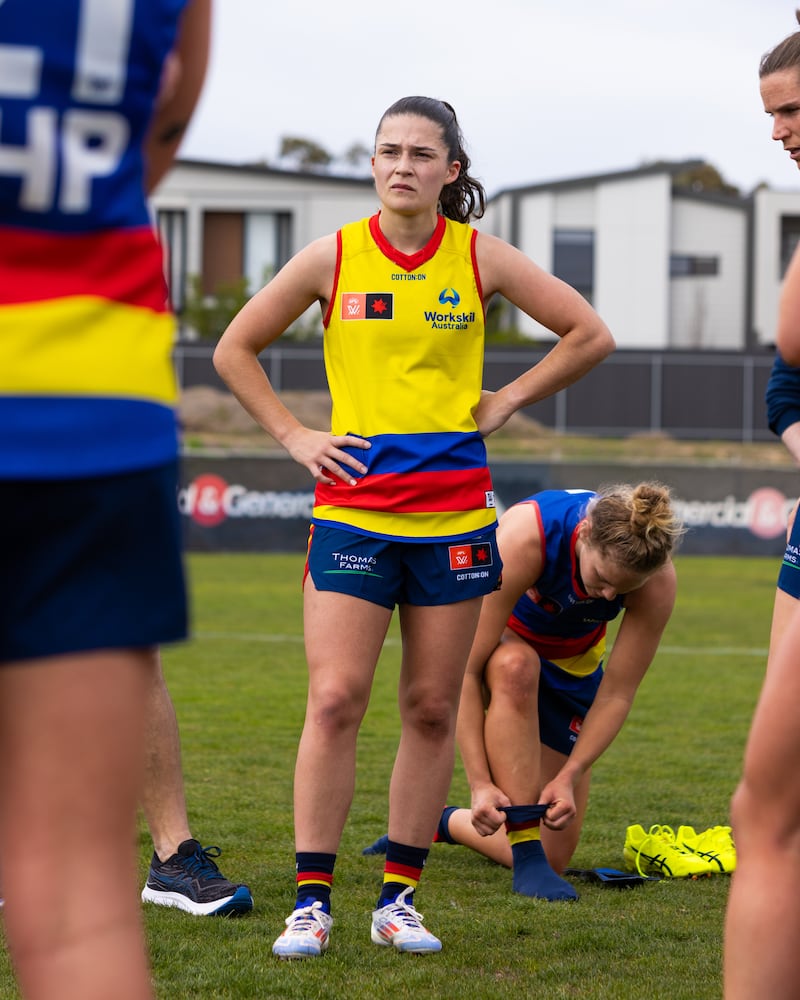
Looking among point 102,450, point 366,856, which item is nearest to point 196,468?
point 366,856

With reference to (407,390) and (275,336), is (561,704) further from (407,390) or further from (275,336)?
(275,336)

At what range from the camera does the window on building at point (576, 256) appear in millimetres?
48750

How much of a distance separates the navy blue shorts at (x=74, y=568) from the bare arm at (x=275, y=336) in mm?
2231

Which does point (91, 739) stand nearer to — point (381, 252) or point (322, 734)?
point (322, 734)

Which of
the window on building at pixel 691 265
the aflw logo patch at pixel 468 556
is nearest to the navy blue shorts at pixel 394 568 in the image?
the aflw logo patch at pixel 468 556

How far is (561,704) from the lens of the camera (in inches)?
194

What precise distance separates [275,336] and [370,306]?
324 mm

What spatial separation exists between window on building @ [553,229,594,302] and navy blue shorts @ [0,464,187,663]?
47910 mm

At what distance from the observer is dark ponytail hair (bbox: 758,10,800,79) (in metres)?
3.17

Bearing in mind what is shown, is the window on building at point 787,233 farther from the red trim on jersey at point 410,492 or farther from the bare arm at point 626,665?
the red trim on jersey at point 410,492

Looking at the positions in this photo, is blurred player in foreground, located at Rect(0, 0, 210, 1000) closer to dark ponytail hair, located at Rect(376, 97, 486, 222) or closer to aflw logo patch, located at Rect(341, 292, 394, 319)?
aflw logo patch, located at Rect(341, 292, 394, 319)

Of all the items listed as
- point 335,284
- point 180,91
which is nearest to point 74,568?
point 180,91

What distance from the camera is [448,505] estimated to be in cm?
370

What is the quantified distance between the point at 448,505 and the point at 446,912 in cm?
124
